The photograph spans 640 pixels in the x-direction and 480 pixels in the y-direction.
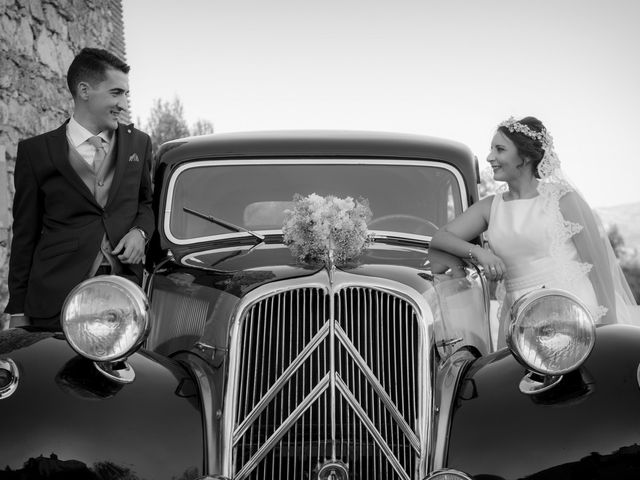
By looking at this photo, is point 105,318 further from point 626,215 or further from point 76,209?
point 626,215

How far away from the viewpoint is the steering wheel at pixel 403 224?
11.3 feet

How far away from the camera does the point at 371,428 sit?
225 cm

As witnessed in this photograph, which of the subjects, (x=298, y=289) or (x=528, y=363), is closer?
(x=528, y=363)

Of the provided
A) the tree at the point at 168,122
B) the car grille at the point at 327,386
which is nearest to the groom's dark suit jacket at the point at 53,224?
the car grille at the point at 327,386

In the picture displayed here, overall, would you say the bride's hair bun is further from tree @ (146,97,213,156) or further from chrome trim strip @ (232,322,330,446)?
tree @ (146,97,213,156)

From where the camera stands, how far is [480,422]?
2.23 m

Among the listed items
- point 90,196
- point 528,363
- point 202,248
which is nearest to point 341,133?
point 202,248

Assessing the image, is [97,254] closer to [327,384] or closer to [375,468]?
[327,384]

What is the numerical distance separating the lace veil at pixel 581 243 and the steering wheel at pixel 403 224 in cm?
57

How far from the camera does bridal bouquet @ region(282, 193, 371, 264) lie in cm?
268

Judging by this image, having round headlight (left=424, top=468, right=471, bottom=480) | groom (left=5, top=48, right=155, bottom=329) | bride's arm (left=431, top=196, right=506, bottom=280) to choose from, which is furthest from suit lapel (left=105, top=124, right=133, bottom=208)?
round headlight (left=424, top=468, right=471, bottom=480)

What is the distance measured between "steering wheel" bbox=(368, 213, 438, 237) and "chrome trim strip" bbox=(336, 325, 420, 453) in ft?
3.92

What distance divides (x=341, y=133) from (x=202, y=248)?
1014 mm

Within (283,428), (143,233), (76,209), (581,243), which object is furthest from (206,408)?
(581,243)
